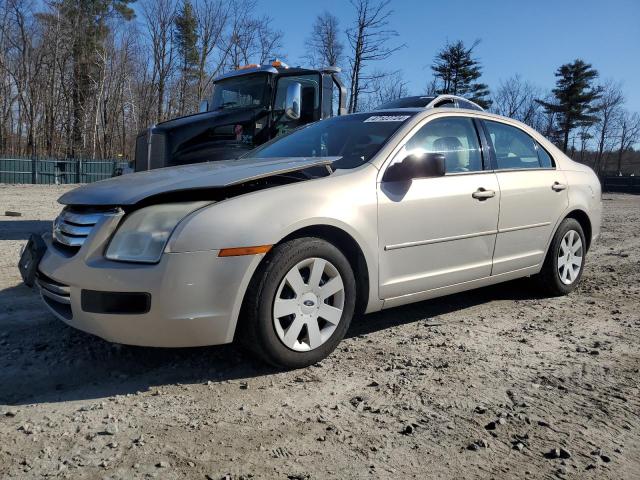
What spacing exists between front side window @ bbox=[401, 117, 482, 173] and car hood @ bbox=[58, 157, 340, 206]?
0.75 metres

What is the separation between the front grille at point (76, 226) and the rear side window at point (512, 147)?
3.21m

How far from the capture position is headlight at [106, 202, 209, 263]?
112 inches

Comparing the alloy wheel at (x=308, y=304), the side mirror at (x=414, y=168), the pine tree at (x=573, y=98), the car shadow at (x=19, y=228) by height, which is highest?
the pine tree at (x=573, y=98)

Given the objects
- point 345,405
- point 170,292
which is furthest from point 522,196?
point 170,292

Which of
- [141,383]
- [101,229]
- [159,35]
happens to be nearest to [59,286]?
[101,229]

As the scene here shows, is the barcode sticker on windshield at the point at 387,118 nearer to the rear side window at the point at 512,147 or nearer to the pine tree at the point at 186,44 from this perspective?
the rear side window at the point at 512,147

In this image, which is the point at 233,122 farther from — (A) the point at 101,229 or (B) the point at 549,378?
(B) the point at 549,378

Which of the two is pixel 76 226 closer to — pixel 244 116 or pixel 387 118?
pixel 387 118

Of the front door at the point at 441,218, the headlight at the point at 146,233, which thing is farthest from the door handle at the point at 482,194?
the headlight at the point at 146,233

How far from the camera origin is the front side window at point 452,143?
404 cm

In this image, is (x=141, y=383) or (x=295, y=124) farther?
(x=295, y=124)

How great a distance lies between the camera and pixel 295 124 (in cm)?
868

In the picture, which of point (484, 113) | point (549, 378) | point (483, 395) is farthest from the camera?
point (484, 113)

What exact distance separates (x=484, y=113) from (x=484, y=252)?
4.29 ft
